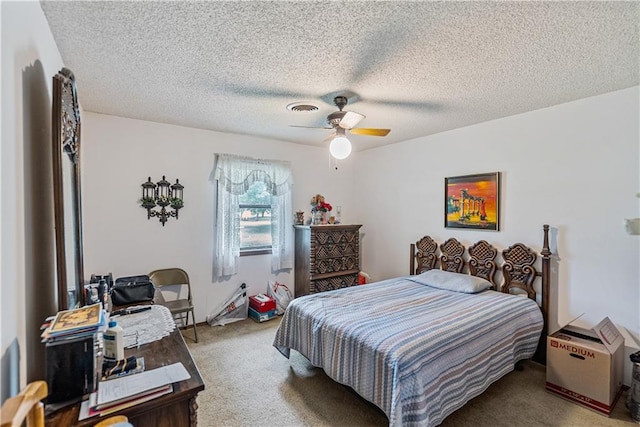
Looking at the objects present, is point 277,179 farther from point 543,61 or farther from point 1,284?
point 1,284

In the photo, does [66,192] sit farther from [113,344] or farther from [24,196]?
[113,344]

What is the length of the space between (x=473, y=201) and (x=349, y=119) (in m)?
1.93

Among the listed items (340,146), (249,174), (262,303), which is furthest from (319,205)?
(340,146)

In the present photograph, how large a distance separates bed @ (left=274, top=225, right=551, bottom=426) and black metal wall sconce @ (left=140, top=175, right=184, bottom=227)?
1.89 metres

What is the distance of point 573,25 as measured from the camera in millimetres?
1636

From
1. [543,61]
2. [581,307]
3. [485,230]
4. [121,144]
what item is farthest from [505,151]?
[121,144]

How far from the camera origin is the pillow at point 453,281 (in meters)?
3.13

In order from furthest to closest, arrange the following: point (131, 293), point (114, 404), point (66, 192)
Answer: point (131, 293) < point (66, 192) < point (114, 404)

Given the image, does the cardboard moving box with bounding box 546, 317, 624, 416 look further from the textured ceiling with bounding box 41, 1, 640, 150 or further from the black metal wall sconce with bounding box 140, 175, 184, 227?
the black metal wall sconce with bounding box 140, 175, 184, 227

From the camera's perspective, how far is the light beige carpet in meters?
2.14

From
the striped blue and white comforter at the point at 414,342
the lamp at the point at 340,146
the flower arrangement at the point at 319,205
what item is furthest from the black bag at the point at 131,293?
the flower arrangement at the point at 319,205

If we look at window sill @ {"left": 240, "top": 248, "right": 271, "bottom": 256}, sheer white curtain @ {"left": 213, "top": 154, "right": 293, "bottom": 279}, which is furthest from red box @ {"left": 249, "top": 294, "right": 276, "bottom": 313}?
window sill @ {"left": 240, "top": 248, "right": 271, "bottom": 256}

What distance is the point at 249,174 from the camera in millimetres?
4105

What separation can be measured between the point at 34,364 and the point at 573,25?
306cm
